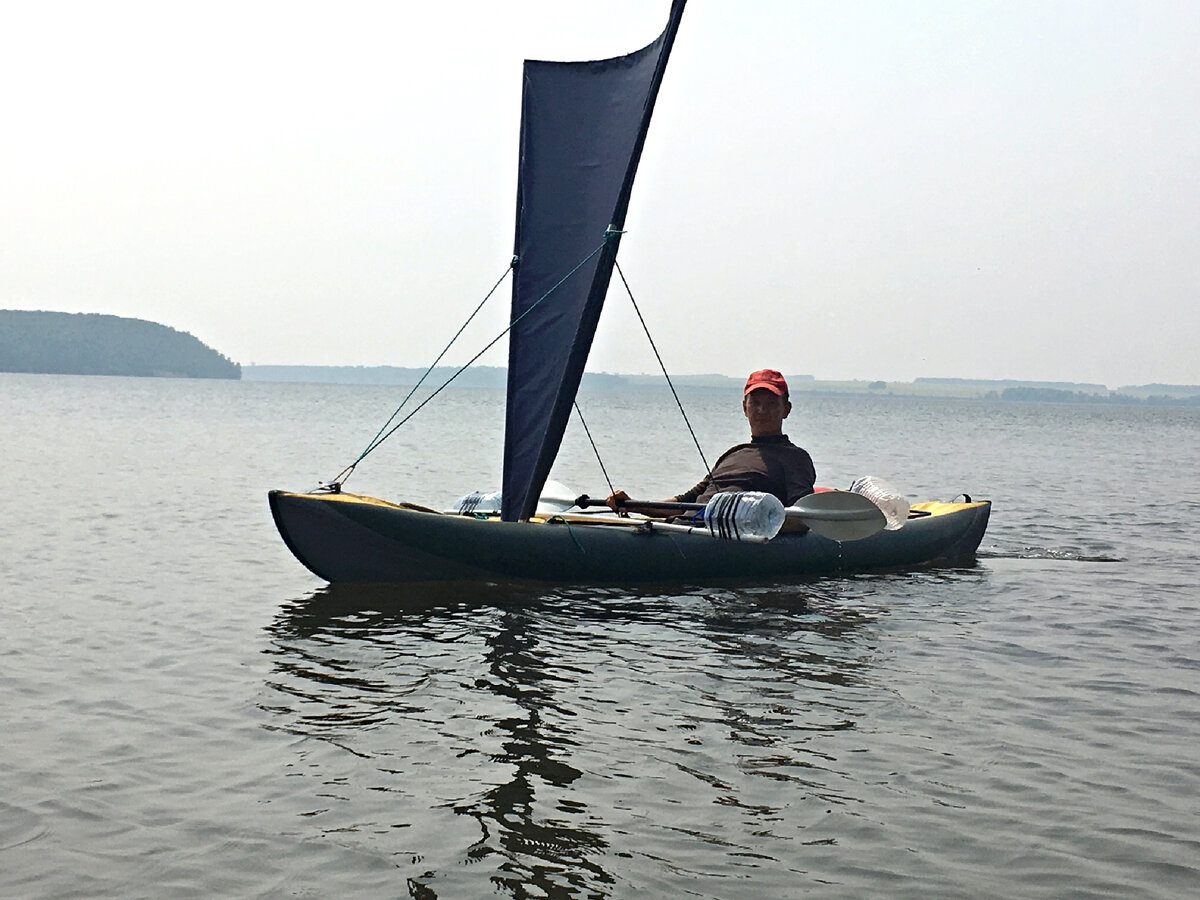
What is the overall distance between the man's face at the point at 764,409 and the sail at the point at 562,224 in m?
2.27

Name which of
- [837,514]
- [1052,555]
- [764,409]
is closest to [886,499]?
[837,514]

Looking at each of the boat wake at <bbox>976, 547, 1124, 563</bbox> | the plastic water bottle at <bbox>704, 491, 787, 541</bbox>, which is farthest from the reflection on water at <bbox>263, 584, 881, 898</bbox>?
the boat wake at <bbox>976, 547, 1124, 563</bbox>

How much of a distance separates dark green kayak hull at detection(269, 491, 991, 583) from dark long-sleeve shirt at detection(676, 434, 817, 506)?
617mm

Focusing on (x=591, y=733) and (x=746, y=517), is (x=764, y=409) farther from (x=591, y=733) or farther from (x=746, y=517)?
(x=591, y=733)

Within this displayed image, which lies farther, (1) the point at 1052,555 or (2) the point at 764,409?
(1) the point at 1052,555

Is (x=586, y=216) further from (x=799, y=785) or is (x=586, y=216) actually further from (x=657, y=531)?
(x=799, y=785)

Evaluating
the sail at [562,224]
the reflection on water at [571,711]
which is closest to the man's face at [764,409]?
the reflection on water at [571,711]

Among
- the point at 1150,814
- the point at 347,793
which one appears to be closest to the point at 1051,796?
the point at 1150,814

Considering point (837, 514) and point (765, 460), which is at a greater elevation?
point (765, 460)

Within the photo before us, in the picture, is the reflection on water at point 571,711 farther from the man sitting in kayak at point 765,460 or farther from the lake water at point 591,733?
the man sitting in kayak at point 765,460

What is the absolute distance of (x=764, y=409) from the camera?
13.3m

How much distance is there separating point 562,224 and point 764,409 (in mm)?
3059

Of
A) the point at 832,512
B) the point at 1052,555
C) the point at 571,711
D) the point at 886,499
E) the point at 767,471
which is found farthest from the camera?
the point at 1052,555

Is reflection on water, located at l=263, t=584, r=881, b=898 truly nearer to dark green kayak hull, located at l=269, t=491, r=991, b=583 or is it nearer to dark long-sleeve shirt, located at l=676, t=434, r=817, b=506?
dark green kayak hull, located at l=269, t=491, r=991, b=583
